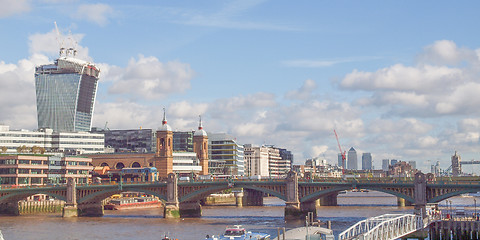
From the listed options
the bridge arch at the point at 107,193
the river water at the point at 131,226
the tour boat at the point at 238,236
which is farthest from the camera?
the bridge arch at the point at 107,193

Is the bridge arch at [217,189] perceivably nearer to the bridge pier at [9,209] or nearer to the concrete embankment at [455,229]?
the bridge pier at [9,209]

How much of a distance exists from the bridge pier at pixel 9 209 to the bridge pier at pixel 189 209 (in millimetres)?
47725

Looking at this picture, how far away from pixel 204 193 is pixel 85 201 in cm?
3116

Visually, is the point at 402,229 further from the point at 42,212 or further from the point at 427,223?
the point at 42,212

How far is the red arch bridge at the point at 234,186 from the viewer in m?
132

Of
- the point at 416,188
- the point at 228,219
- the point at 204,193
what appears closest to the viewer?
the point at 416,188

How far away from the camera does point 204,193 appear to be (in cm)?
15488

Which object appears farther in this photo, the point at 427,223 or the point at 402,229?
the point at 427,223

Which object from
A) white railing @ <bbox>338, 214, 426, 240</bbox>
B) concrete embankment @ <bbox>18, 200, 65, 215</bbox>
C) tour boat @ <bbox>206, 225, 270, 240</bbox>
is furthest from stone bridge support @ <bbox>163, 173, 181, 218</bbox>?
white railing @ <bbox>338, 214, 426, 240</bbox>

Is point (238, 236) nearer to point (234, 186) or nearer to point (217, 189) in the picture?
point (234, 186)

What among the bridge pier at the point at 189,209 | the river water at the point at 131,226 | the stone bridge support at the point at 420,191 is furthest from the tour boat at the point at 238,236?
the bridge pier at the point at 189,209

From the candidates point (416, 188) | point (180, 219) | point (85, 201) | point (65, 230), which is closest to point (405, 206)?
point (416, 188)

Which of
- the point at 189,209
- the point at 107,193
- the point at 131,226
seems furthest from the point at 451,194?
the point at 107,193

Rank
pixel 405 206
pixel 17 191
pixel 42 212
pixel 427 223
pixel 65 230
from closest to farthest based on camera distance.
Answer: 1. pixel 427 223
2. pixel 65 230
3. pixel 17 191
4. pixel 42 212
5. pixel 405 206
